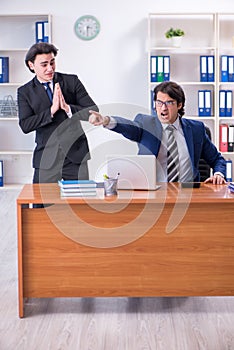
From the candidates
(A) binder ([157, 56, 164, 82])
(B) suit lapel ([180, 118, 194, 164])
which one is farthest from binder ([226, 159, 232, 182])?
(B) suit lapel ([180, 118, 194, 164])

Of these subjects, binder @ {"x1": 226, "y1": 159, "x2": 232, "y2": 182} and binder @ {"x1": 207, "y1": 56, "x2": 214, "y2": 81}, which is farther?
binder @ {"x1": 226, "y1": 159, "x2": 232, "y2": 182}

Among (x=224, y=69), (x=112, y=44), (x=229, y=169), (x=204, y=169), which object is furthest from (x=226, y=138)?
(x=204, y=169)

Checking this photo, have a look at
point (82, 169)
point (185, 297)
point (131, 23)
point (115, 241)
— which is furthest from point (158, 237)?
point (131, 23)

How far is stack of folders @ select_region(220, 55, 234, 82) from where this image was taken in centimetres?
775

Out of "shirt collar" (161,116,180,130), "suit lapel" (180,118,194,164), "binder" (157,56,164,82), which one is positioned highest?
"binder" (157,56,164,82)

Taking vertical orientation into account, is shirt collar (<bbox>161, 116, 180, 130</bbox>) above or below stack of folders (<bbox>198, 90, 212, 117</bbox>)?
below

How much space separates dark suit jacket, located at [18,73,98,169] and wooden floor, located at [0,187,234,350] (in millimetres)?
901

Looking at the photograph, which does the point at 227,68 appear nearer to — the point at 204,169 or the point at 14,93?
the point at 14,93

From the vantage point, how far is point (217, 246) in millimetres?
3768

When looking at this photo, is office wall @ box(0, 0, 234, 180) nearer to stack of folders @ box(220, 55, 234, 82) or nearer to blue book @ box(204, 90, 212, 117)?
stack of folders @ box(220, 55, 234, 82)

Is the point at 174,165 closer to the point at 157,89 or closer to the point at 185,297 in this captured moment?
the point at 157,89

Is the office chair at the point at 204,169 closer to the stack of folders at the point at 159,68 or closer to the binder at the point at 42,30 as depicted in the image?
the stack of folders at the point at 159,68

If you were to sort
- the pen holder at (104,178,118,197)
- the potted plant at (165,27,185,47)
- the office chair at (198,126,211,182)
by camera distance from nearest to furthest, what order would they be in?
the pen holder at (104,178,118,197)
the office chair at (198,126,211,182)
the potted plant at (165,27,185,47)

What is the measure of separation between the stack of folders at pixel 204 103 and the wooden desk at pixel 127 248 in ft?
13.6
